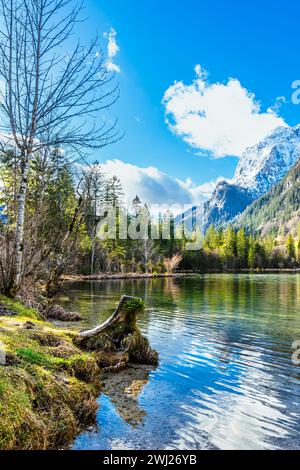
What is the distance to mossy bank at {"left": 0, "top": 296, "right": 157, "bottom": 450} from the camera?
4359mm

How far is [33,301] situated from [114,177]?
56.8 metres

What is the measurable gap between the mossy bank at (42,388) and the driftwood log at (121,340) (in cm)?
57

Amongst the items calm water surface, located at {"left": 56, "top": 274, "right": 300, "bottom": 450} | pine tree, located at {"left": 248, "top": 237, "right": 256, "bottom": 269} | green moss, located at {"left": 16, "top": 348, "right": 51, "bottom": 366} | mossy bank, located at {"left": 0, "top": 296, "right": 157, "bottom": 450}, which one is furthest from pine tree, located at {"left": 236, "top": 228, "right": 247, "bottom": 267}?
green moss, located at {"left": 16, "top": 348, "right": 51, "bottom": 366}

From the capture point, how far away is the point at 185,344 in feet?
39.3

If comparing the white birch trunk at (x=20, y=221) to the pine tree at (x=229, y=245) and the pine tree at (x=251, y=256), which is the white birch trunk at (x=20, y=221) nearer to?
the pine tree at (x=229, y=245)

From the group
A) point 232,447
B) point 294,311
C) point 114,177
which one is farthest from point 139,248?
point 232,447

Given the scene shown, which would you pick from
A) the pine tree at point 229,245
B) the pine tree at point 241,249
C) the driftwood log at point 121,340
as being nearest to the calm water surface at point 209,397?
the driftwood log at point 121,340

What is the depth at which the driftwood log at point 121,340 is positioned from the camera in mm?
9289

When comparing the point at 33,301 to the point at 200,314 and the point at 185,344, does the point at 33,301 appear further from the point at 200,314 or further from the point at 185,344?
the point at 200,314

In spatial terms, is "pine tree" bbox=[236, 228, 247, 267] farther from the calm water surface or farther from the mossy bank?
the mossy bank

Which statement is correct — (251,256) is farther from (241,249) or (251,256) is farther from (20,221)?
(20,221)
